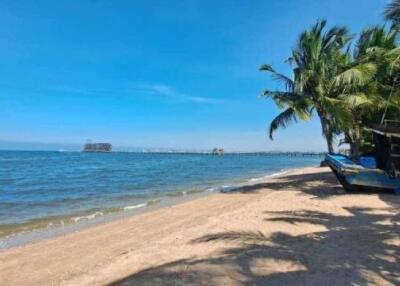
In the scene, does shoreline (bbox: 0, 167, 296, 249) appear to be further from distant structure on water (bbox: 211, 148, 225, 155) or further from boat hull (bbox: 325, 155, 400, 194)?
distant structure on water (bbox: 211, 148, 225, 155)

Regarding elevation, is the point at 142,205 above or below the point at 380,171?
below

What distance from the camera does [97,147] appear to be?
174 meters

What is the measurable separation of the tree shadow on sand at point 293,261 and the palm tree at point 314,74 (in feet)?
31.0

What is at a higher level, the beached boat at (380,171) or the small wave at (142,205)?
the beached boat at (380,171)

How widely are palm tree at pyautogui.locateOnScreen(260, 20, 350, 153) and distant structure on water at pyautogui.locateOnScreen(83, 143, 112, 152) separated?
15593 cm

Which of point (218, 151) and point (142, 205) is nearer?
point (142, 205)

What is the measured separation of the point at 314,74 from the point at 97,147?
164325mm

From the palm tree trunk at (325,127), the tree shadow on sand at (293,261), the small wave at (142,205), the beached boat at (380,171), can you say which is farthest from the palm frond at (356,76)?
the tree shadow on sand at (293,261)

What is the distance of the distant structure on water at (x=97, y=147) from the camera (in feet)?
553

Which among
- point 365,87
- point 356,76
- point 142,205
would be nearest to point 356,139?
point 365,87

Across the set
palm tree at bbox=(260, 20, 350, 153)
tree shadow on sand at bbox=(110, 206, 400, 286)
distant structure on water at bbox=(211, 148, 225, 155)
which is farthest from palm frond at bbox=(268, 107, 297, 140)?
distant structure on water at bbox=(211, 148, 225, 155)

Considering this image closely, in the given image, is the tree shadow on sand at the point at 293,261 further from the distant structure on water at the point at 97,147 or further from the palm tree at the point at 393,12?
the distant structure on water at the point at 97,147

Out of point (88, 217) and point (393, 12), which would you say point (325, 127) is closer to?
point (393, 12)

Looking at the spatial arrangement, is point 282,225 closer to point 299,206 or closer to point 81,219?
point 299,206
